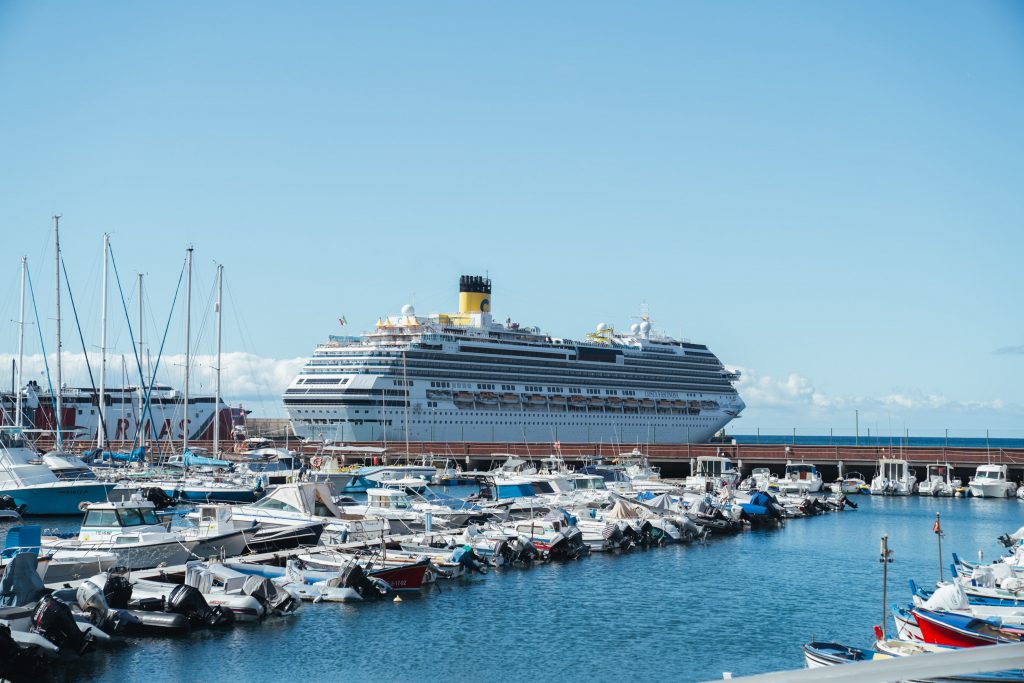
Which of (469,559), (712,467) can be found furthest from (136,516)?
(712,467)

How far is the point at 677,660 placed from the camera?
1944cm

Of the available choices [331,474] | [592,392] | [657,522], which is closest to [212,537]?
[657,522]

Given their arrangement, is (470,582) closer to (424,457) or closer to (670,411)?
(424,457)

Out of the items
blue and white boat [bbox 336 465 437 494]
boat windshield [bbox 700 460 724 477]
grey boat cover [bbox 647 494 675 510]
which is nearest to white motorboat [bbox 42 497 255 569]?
grey boat cover [bbox 647 494 675 510]

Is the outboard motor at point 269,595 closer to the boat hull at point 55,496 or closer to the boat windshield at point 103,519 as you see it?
the boat windshield at point 103,519

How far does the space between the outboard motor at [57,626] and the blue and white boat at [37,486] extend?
23210 mm

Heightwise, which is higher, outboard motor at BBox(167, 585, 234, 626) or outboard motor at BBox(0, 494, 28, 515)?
outboard motor at BBox(0, 494, 28, 515)

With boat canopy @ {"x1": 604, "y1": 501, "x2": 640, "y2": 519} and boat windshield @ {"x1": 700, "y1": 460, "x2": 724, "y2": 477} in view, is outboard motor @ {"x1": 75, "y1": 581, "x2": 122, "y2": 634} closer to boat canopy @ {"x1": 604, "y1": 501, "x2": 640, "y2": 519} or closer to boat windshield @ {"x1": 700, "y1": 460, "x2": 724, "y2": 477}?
boat canopy @ {"x1": 604, "y1": 501, "x2": 640, "y2": 519}

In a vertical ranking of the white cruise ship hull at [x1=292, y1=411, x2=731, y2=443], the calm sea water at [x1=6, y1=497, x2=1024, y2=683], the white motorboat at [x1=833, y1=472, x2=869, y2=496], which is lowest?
the calm sea water at [x1=6, y1=497, x2=1024, y2=683]

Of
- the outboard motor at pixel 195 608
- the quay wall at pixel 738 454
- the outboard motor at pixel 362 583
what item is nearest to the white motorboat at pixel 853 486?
the quay wall at pixel 738 454

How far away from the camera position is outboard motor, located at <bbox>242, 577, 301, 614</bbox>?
2100 centimetres

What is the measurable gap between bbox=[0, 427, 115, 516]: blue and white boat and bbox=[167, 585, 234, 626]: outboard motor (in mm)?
21101

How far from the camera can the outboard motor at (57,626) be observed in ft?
55.7

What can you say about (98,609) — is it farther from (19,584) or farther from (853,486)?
(853,486)
